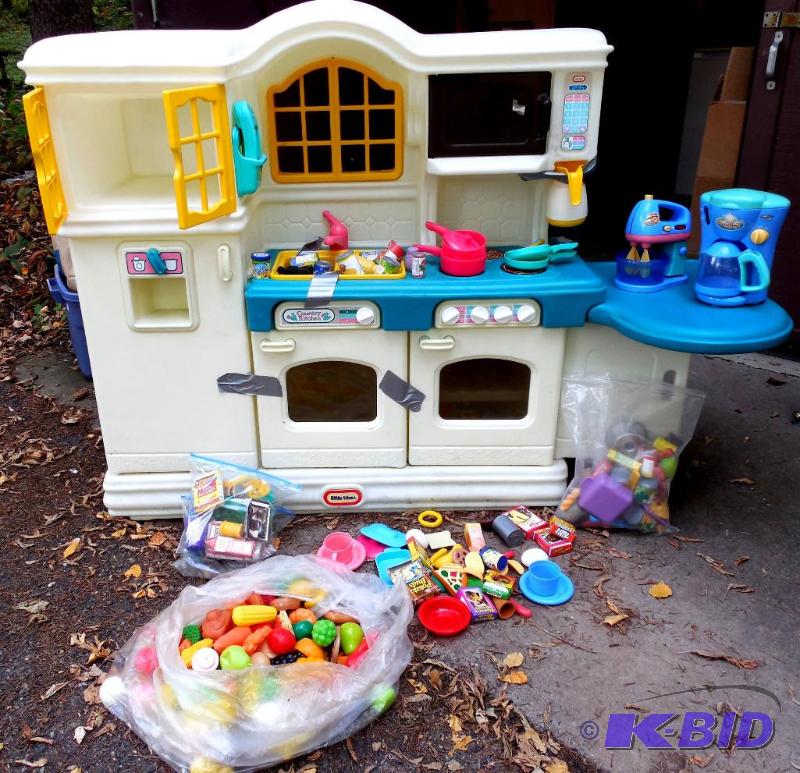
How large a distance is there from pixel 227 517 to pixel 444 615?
0.84 meters

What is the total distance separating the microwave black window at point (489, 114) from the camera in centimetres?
254

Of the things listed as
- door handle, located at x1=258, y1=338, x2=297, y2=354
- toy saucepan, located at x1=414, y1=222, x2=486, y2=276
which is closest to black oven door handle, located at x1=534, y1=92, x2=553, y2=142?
toy saucepan, located at x1=414, y1=222, x2=486, y2=276

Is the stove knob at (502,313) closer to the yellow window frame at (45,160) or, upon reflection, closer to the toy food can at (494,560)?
the toy food can at (494,560)

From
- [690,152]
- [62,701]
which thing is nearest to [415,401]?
[62,701]

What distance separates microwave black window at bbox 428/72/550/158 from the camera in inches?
99.8

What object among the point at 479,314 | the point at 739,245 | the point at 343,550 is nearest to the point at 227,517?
the point at 343,550

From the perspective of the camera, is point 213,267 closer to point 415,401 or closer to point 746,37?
point 415,401

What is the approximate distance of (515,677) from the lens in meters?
2.15

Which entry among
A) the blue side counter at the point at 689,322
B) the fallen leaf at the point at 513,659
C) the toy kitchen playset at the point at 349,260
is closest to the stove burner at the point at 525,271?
the toy kitchen playset at the point at 349,260

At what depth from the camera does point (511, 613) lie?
239 centimetres

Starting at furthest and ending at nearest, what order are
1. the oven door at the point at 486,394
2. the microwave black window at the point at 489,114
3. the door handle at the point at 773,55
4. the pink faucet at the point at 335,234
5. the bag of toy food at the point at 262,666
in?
1. the door handle at the point at 773,55
2. the pink faucet at the point at 335,234
3. the oven door at the point at 486,394
4. the microwave black window at the point at 489,114
5. the bag of toy food at the point at 262,666

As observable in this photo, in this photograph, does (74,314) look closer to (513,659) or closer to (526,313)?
(526,313)

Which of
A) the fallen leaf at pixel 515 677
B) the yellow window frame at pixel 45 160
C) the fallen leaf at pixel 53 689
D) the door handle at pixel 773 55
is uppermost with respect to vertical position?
the door handle at pixel 773 55

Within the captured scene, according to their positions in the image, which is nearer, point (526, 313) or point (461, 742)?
point (461, 742)
